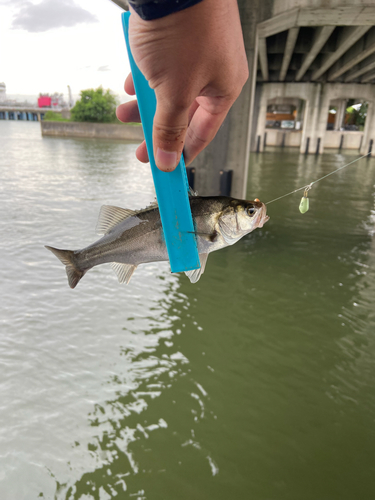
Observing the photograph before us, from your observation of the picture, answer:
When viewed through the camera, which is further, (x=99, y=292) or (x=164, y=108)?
(x=99, y=292)

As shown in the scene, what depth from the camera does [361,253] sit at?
15898 millimetres

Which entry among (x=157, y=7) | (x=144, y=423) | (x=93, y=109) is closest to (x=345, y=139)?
(x=93, y=109)

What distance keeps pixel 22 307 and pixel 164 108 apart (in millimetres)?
11080

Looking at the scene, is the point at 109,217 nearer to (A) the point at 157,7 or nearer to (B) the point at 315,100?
(A) the point at 157,7

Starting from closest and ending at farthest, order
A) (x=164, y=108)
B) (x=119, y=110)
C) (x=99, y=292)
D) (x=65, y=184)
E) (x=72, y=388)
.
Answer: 1. (x=164, y=108)
2. (x=119, y=110)
3. (x=72, y=388)
4. (x=99, y=292)
5. (x=65, y=184)

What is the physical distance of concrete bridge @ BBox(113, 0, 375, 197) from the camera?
1370 centimetres

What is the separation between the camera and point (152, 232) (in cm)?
198

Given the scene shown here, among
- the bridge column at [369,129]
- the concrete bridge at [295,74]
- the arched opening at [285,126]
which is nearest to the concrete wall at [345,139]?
the concrete bridge at [295,74]

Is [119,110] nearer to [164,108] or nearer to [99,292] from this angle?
[164,108]

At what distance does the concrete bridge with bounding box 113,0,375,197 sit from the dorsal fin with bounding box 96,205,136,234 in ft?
25.0

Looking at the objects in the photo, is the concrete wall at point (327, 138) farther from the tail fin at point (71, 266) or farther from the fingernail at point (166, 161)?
the fingernail at point (166, 161)

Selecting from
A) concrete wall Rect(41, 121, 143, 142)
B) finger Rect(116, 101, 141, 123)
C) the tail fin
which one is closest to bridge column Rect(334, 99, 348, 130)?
concrete wall Rect(41, 121, 143, 142)

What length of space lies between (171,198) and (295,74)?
56270 millimetres

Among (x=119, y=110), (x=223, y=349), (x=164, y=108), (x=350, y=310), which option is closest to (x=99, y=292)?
(x=223, y=349)
